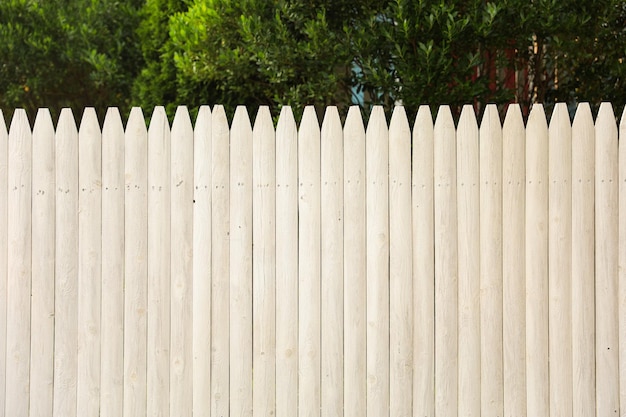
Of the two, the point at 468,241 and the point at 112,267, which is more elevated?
the point at 468,241

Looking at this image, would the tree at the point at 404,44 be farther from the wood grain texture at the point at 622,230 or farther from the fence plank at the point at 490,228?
the wood grain texture at the point at 622,230

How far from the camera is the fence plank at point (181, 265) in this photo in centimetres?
422

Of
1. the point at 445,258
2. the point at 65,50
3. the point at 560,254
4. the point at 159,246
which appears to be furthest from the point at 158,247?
the point at 65,50

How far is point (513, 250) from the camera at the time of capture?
14.1 feet

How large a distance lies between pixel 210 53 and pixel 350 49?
4.64 feet

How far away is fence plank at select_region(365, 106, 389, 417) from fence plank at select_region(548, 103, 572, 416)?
3.08 feet

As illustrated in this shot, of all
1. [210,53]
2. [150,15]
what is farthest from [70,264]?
[150,15]

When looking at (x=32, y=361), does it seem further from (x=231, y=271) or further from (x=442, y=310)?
(x=442, y=310)

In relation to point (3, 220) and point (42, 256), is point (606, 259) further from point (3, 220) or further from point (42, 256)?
point (3, 220)

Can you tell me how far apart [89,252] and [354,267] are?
147cm

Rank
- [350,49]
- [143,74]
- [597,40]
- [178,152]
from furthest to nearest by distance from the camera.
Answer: [143,74] < [597,40] < [350,49] < [178,152]

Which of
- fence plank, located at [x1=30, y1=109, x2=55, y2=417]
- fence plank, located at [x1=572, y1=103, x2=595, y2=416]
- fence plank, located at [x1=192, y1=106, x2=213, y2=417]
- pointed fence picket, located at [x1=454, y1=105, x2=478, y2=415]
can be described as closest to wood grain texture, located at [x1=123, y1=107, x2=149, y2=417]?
fence plank, located at [x1=192, y1=106, x2=213, y2=417]

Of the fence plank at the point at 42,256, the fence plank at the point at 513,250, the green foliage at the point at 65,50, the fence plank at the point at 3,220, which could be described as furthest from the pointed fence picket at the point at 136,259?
the green foliage at the point at 65,50

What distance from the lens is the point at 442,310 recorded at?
168 inches
